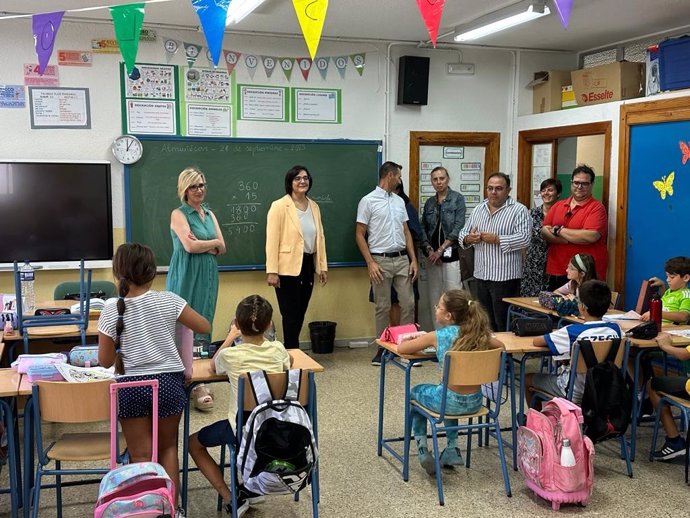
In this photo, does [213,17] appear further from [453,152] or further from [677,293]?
[453,152]

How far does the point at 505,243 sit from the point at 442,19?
173 cm

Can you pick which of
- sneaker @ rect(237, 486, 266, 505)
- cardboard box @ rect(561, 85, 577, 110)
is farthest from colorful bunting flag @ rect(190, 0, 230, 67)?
cardboard box @ rect(561, 85, 577, 110)

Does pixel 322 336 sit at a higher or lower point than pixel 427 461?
higher

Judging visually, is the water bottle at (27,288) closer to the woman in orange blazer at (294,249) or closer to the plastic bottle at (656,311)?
the woman in orange blazer at (294,249)

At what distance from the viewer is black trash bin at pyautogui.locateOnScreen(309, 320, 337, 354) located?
6238 mm

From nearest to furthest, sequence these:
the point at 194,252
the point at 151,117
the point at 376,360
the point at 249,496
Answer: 1. the point at 249,496
2. the point at 194,252
3. the point at 151,117
4. the point at 376,360

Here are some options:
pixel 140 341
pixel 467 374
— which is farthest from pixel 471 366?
pixel 140 341

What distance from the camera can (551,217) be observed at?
5.71 metres

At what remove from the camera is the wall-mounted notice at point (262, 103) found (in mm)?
6059

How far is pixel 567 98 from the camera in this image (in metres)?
6.48

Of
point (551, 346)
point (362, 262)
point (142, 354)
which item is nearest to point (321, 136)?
point (362, 262)

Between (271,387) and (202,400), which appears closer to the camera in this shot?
(271,387)

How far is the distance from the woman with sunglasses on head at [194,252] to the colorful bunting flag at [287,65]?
186 centimetres

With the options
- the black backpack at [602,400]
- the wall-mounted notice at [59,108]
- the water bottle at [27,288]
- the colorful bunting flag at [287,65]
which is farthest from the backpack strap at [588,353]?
the wall-mounted notice at [59,108]
